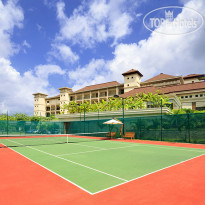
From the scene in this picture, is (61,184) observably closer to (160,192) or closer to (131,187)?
(131,187)

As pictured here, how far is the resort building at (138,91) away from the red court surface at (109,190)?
21512 mm

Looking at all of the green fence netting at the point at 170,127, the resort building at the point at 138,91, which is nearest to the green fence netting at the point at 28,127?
the resort building at the point at 138,91

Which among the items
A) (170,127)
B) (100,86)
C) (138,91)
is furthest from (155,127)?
(100,86)

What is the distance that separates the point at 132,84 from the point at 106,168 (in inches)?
1992

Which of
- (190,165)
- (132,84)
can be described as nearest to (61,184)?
(190,165)

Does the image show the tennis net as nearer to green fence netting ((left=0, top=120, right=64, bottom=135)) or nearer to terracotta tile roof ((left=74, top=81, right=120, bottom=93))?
green fence netting ((left=0, top=120, right=64, bottom=135))

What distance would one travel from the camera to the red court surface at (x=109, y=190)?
3.58m

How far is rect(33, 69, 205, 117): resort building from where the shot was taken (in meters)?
33.4

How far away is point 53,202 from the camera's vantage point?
3.52 m

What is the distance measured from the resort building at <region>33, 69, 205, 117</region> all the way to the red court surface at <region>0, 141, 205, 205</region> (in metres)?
21.5

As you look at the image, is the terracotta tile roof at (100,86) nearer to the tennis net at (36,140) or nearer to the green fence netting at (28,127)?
the green fence netting at (28,127)

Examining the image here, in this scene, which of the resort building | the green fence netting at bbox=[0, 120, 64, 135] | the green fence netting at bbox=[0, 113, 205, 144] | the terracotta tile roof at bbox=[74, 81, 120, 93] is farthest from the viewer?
the terracotta tile roof at bbox=[74, 81, 120, 93]

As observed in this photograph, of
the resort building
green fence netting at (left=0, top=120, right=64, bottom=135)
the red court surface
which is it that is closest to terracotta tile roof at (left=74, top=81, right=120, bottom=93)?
the resort building

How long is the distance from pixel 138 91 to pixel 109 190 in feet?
115
